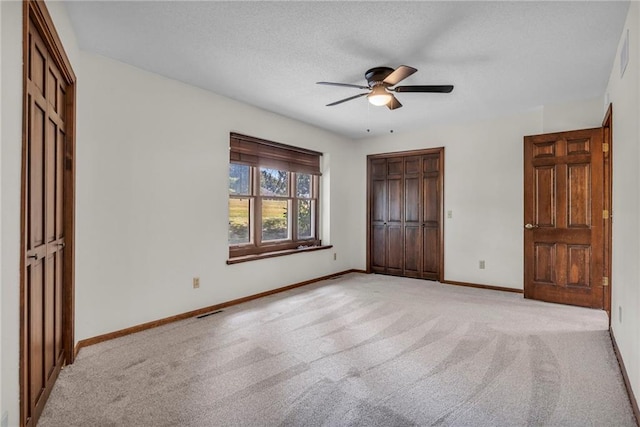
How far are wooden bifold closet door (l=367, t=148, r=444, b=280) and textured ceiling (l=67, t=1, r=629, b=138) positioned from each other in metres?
1.71

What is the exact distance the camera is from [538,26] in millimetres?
2414

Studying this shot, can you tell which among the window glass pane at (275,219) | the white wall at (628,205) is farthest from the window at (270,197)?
the white wall at (628,205)

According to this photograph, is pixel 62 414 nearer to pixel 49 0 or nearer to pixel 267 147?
pixel 49 0

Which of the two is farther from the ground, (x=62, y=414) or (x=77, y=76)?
(x=77, y=76)

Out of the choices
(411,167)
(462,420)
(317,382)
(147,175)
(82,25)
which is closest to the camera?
(462,420)

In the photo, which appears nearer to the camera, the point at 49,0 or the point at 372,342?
the point at 49,0

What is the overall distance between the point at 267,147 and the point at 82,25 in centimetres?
240

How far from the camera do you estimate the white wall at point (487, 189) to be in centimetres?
457

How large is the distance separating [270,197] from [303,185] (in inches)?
33.3

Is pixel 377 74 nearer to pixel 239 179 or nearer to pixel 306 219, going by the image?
pixel 239 179

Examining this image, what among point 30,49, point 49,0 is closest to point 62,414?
point 30,49

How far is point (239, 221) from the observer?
4.31m

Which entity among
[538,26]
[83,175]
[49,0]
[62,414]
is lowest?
[62,414]

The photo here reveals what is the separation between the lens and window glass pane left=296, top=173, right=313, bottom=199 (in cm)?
526
